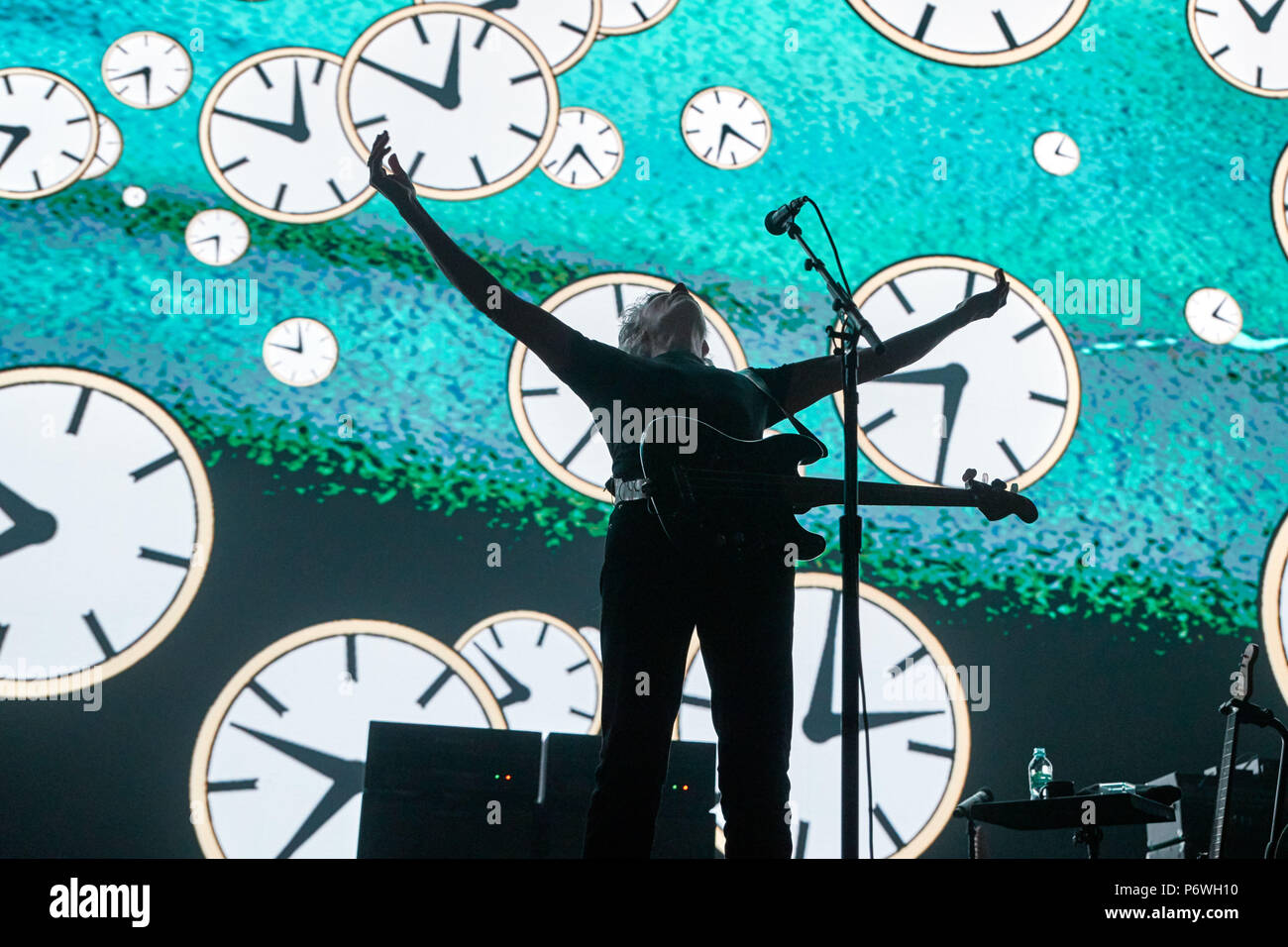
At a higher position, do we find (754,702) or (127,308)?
(127,308)

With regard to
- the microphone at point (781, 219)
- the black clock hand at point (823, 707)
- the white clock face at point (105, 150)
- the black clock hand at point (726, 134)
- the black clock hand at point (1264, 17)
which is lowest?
the black clock hand at point (823, 707)

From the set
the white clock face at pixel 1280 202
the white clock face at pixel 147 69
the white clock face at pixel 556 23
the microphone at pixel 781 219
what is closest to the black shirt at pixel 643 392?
the microphone at pixel 781 219

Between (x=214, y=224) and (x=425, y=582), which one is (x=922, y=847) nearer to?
(x=425, y=582)

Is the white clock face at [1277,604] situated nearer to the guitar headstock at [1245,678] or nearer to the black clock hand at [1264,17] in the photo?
the guitar headstock at [1245,678]

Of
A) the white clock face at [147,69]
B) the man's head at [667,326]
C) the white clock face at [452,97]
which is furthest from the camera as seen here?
the white clock face at [452,97]

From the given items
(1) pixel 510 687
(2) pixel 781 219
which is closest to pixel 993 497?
(2) pixel 781 219

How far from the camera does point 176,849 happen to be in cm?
289

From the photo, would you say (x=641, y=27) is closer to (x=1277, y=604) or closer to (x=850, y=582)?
(x=850, y=582)

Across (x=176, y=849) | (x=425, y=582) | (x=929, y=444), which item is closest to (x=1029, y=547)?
(x=929, y=444)

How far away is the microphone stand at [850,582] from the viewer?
5.36ft

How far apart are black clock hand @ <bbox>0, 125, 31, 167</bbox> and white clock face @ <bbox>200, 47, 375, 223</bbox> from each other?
45 cm

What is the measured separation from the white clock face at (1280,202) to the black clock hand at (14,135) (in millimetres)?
3748

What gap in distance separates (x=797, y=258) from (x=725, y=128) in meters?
0.44
